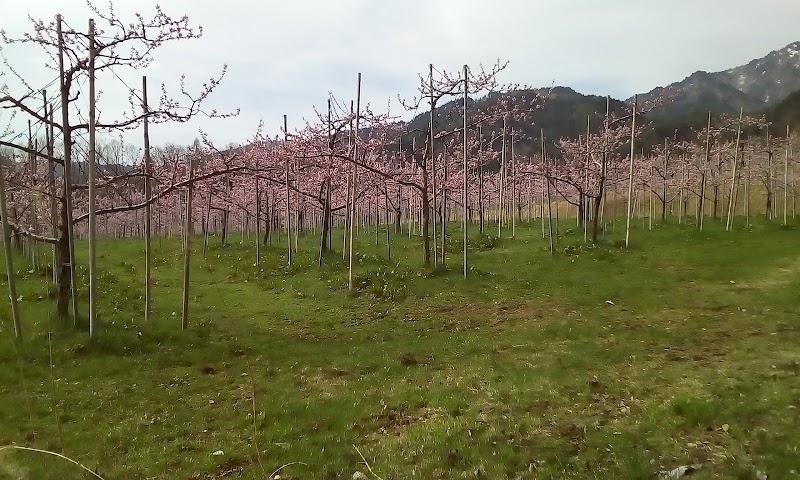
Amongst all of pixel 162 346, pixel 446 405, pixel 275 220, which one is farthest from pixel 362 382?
pixel 275 220

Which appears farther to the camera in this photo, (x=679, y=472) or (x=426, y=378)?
(x=426, y=378)

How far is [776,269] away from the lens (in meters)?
23.0

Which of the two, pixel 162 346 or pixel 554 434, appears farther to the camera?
pixel 162 346

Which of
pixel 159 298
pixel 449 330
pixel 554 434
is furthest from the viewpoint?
pixel 159 298

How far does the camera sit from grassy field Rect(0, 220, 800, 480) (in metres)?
7.24

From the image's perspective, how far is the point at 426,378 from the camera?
38.3 feet

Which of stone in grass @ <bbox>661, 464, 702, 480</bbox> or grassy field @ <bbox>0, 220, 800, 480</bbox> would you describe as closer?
stone in grass @ <bbox>661, 464, 702, 480</bbox>

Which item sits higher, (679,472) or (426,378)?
(679,472)

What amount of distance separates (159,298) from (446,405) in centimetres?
1656

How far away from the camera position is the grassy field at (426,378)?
285 inches

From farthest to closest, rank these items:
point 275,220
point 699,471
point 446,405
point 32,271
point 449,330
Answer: point 275,220, point 32,271, point 449,330, point 446,405, point 699,471

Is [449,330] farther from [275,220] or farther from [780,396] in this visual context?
[275,220]

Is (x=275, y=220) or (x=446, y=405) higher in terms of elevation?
(x=275, y=220)

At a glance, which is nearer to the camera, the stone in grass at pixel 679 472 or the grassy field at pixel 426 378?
the stone in grass at pixel 679 472
